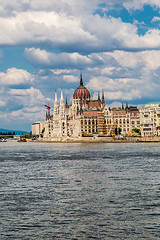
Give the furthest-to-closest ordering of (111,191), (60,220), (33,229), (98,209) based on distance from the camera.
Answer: (111,191)
(98,209)
(60,220)
(33,229)

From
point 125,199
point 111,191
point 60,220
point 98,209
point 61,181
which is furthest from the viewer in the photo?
point 61,181

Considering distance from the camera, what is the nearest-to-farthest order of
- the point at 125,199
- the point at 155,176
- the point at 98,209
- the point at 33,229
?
the point at 33,229 → the point at 98,209 → the point at 125,199 → the point at 155,176

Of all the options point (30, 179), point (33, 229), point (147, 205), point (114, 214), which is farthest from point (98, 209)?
point (30, 179)

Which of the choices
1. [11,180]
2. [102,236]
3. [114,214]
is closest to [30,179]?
[11,180]

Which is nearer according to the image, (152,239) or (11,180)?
(152,239)

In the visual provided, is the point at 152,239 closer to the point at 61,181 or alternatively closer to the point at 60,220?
the point at 60,220

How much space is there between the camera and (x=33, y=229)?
2355 centimetres

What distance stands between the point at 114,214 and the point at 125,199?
5089mm

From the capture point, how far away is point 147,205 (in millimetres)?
29281

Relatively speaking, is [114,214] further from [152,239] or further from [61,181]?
[61,181]

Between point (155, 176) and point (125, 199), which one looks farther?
point (155, 176)

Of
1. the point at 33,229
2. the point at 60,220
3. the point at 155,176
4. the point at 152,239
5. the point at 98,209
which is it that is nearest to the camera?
the point at 152,239

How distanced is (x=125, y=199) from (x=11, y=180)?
693 inches

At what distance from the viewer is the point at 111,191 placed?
117 ft
